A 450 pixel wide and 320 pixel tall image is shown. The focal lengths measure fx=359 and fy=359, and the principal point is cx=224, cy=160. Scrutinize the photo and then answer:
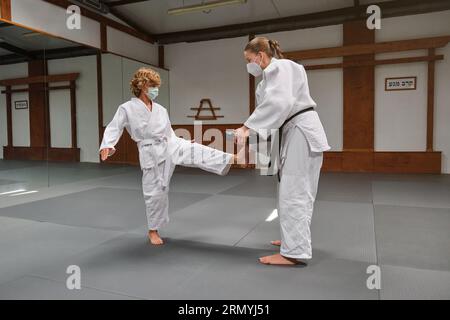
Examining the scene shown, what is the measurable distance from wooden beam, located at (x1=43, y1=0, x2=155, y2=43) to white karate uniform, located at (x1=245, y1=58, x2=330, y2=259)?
5459mm

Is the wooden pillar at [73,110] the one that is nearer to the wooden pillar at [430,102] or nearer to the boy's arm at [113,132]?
the boy's arm at [113,132]

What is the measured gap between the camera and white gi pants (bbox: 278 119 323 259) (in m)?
2.20

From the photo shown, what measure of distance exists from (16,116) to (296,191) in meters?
5.26

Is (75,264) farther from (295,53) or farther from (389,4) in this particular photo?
(389,4)

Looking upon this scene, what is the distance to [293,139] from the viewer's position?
7.36ft

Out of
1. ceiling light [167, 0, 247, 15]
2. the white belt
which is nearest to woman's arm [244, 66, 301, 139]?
the white belt

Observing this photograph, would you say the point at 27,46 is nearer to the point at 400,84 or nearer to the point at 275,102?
the point at 275,102

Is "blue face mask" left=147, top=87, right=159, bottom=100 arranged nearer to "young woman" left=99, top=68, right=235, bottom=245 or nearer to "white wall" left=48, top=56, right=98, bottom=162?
"young woman" left=99, top=68, right=235, bottom=245

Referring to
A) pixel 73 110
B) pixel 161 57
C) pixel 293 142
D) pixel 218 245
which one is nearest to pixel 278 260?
pixel 218 245

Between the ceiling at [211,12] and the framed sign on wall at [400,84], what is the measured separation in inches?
63.2

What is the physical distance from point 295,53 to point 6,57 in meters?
5.31

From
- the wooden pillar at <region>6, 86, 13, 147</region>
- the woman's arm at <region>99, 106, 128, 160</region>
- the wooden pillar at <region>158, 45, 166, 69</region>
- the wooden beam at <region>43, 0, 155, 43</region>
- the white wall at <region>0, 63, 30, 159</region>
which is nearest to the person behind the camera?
the woman's arm at <region>99, 106, 128, 160</region>

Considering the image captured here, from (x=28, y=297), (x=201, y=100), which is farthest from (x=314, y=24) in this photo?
(x=28, y=297)

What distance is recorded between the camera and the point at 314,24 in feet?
24.3
